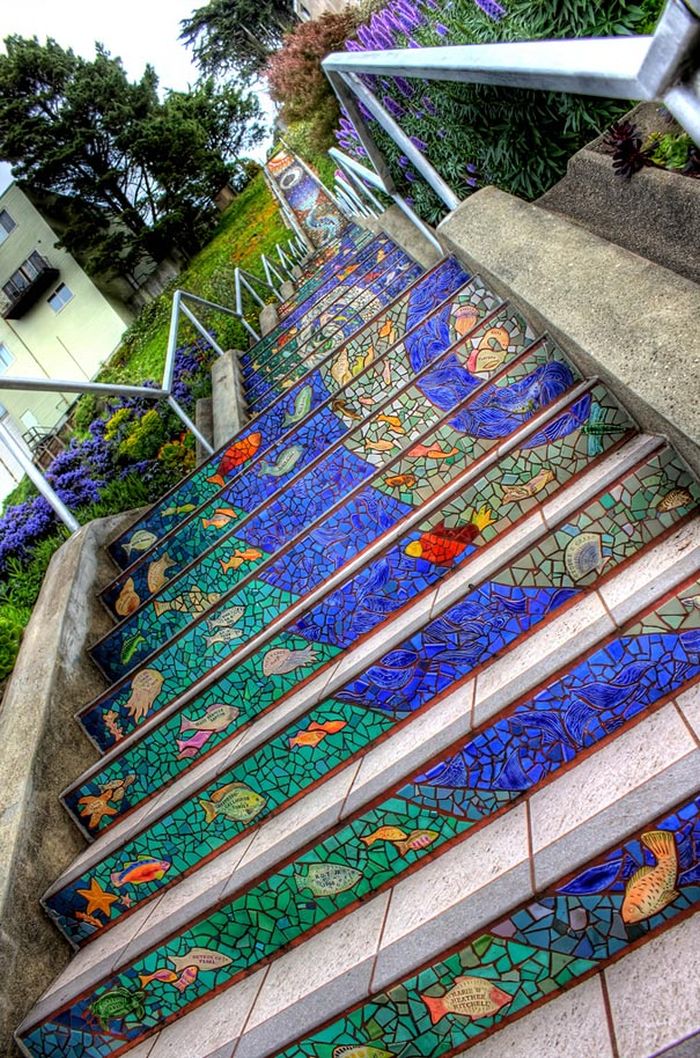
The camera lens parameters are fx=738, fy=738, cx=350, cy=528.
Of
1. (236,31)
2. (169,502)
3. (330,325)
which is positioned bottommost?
(169,502)

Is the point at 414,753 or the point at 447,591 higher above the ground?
the point at 447,591

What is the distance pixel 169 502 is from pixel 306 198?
35.3 ft

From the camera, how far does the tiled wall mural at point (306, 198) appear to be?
1141cm

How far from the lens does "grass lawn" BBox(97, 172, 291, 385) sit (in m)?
9.16

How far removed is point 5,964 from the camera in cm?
249

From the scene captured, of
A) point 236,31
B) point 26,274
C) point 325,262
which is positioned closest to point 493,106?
point 325,262

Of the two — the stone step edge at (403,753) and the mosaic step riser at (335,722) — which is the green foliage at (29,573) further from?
the stone step edge at (403,753)

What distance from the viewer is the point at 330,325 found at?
19.6 ft

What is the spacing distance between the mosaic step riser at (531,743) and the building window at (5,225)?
21605 mm

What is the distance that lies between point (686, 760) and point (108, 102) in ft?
67.0

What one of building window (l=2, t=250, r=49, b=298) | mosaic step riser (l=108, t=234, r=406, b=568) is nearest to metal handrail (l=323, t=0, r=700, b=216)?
mosaic step riser (l=108, t=234, r=406, b=568)

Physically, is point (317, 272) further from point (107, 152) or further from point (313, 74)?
point (107, 152)

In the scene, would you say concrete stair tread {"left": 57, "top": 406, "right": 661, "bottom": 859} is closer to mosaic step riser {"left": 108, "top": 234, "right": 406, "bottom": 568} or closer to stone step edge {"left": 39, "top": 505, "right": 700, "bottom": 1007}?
stone step edge {"left": 39, "top": 505, "right": 700, "bottom": 1007}

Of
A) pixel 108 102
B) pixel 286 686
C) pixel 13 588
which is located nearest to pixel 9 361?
pixel 108 102
